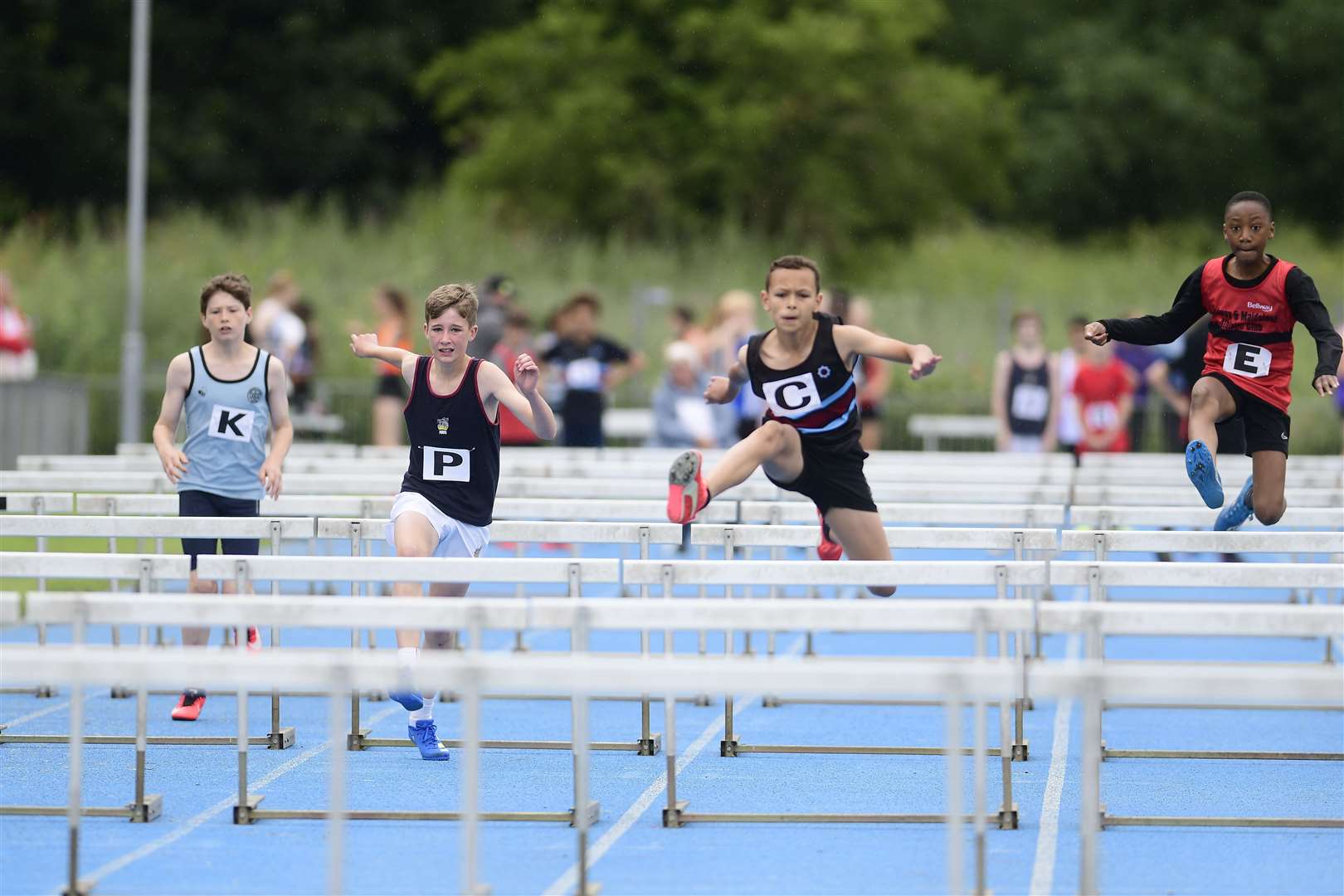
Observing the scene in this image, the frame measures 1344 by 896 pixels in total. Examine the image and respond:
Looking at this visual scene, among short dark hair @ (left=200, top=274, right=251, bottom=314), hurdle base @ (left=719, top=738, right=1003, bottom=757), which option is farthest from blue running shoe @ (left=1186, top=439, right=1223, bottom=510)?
short dark hair @ (left=200, top=274, right=251, bottom=314)

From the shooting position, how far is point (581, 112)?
119 ft

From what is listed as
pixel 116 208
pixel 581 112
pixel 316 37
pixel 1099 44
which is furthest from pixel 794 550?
pixel 1099 44

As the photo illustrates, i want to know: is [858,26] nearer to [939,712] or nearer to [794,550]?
[794,550]

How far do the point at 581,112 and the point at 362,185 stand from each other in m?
9.55

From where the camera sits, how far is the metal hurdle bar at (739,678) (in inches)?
192

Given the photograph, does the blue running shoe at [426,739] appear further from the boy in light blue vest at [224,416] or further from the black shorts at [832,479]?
the black shorts at [832,479]

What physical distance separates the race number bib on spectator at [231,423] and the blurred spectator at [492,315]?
596 cm

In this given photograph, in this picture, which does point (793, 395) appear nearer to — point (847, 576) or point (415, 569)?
point (847, 576)

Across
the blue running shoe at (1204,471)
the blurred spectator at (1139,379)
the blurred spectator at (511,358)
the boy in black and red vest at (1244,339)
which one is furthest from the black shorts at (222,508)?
the blurred spectator at (1139,379)

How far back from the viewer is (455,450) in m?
8.17

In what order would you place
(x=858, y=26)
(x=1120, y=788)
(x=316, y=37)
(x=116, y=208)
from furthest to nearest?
(x=316, y=37) → (x=116, y=208) → (x=858, y=26) → (x=1120, y=788)

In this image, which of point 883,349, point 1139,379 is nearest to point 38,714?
point 883,349

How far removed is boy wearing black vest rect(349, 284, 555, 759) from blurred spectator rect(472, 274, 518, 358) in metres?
6.91

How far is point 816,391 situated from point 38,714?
418cm
